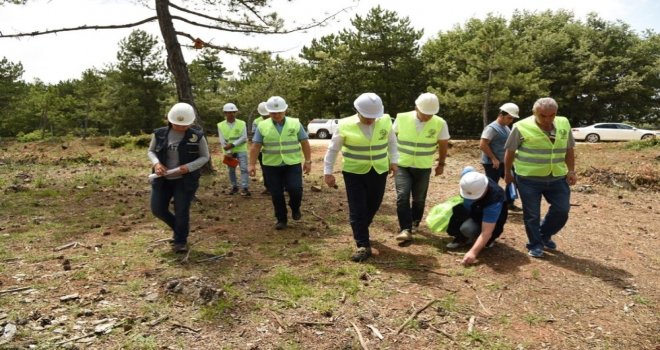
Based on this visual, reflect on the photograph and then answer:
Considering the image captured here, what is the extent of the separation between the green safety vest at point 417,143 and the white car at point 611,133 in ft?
76.6

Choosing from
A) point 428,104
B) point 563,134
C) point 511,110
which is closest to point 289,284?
point 428,104

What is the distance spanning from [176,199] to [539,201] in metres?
3.93

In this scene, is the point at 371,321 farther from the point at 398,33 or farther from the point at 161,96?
the point at 161,96

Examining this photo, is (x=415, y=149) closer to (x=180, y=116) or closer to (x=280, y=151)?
(x=280, y=151)

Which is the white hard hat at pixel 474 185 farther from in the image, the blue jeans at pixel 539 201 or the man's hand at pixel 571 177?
the man's hand at pixel 571 177

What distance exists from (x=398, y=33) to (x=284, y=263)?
100 ft

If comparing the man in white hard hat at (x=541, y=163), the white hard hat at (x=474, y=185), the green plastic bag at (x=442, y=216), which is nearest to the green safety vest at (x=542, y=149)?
the man in white hard hat at (x=541, y=163)

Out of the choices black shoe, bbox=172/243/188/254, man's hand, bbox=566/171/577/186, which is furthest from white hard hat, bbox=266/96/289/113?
man's hand, bbox=566/171/577/186

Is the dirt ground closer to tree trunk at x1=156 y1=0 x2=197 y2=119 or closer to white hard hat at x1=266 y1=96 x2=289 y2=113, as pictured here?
white hard hat at x1=266 y1=96 x2=289 y2=113

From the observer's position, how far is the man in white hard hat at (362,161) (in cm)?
483

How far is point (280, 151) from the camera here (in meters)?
6.22

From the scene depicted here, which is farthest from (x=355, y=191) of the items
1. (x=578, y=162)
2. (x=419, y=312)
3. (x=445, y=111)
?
(x=445, y=111)

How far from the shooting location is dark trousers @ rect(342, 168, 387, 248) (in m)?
4.94

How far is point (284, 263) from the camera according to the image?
5047mm
